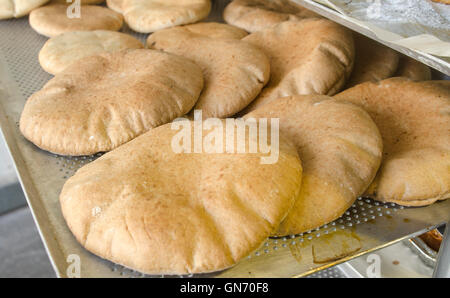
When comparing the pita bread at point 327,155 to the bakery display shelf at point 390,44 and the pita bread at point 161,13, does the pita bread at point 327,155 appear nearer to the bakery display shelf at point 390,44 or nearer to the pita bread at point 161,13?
the bakery display shelf at point 390,44

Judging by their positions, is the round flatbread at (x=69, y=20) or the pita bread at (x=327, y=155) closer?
the pita bread at (x=327, y=155)

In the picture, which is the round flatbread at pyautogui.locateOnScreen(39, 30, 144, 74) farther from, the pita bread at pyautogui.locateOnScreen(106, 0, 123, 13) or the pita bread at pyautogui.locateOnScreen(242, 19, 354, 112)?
the pita bread at pyautogui.locateOnScreen(242, 19, 354, 112)

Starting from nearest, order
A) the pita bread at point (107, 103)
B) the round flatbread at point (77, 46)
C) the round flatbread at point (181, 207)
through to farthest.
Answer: the round flatbread at point (181, 207) → the pita bread at point (107, 103) → the round flatbread at point (77, 46)

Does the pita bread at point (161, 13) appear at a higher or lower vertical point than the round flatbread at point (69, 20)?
higher

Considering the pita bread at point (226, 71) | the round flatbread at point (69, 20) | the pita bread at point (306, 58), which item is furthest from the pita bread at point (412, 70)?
the round flatbread at point (69, 20)

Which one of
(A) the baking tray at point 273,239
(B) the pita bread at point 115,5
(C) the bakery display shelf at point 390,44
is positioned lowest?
(A) the baking tray at point 273,239

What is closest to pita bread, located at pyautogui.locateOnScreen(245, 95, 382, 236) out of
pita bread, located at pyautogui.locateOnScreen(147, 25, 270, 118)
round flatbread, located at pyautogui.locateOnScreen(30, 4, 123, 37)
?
pita bread, located at pyautogui.locateOnScreen(147, 25, 270, 118)

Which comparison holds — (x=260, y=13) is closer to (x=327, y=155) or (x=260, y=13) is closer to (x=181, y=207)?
(x=327, y=155)
